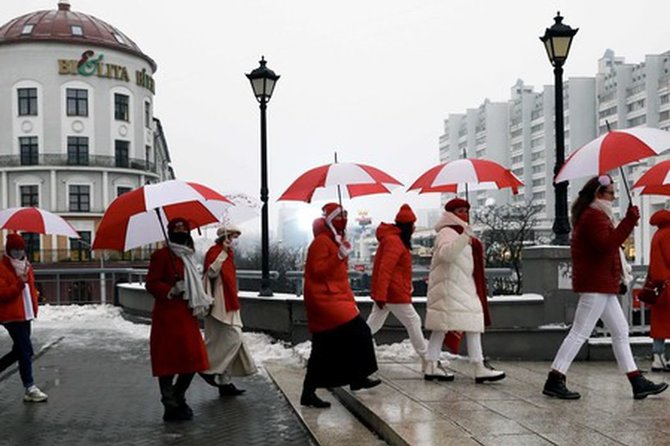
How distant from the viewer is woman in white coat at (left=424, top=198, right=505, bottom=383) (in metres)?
8.36

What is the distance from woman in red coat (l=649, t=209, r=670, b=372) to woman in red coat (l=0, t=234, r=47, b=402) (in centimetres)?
689

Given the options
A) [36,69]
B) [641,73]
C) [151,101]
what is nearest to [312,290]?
[36,69]

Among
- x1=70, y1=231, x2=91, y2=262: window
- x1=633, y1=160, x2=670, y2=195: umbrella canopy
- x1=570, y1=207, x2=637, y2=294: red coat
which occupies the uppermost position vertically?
x1=633, y1=160, x2=670, y2=195: umbrella canopy

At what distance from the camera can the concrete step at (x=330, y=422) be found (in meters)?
7.06

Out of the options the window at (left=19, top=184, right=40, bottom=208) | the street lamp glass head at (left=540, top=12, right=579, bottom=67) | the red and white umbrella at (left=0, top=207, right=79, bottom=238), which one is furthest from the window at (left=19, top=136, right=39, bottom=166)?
the street lamp glass head at (left=540, top=12, right=579, bottom=67)

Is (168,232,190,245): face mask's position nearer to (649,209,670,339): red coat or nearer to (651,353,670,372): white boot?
(649,209,670,339): red coat

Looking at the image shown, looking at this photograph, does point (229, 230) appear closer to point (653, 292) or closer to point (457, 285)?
point (457, 285)

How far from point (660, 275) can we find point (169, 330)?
5543 mm

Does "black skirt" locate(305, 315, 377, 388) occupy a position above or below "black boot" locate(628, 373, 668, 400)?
above

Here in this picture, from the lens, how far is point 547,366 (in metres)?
10.3

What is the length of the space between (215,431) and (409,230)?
2.95 m

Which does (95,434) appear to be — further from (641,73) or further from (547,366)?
(641,73)

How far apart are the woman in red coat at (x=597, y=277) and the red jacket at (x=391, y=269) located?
1946 millimetres

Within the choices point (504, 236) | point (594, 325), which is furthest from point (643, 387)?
point (504, 236)
